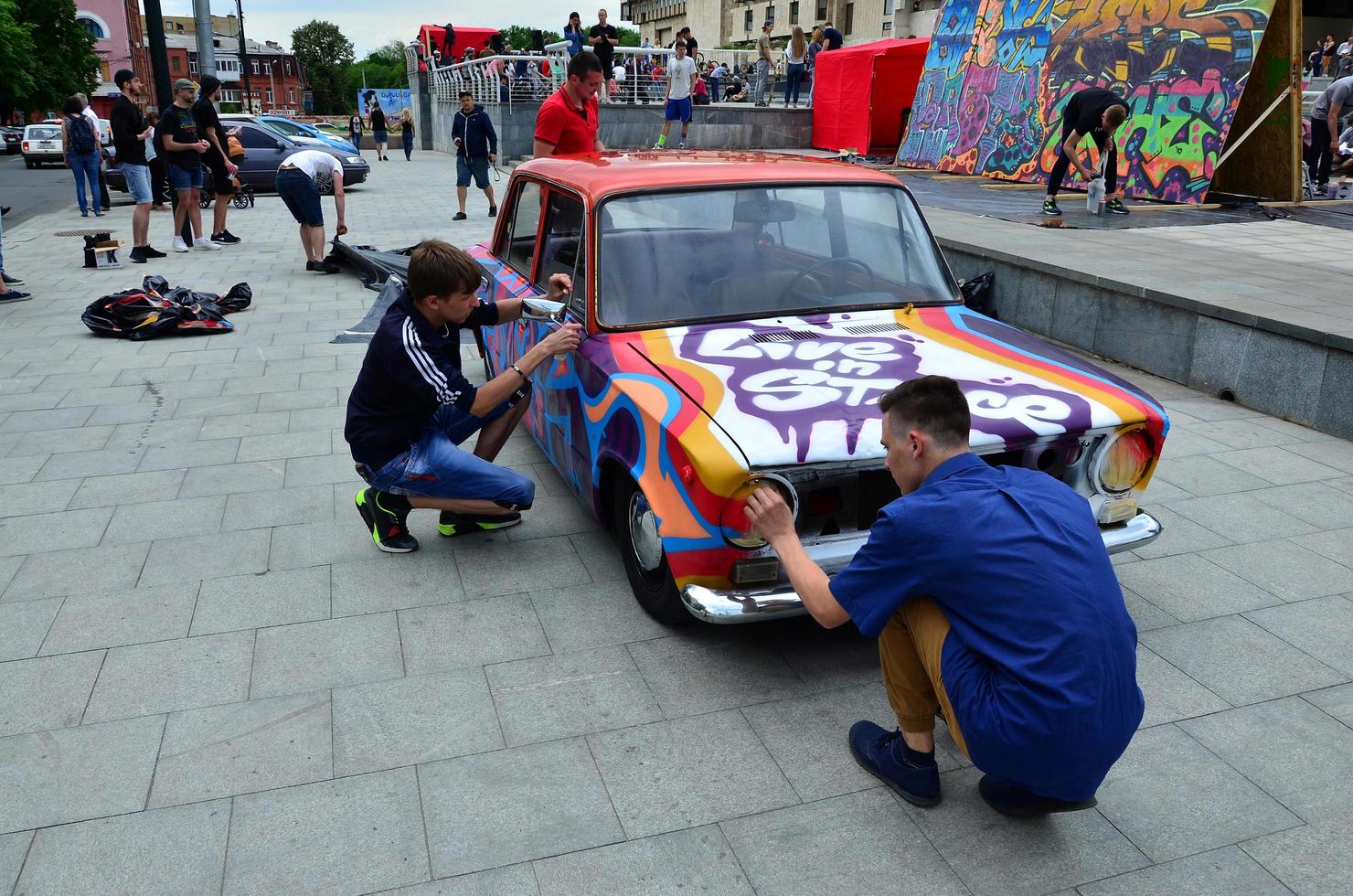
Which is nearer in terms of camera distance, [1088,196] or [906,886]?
[906,886]

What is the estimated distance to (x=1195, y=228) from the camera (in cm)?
1060

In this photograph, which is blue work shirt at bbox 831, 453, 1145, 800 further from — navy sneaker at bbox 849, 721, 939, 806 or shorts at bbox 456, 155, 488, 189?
shorts at bbox 456, 155, 488, 189

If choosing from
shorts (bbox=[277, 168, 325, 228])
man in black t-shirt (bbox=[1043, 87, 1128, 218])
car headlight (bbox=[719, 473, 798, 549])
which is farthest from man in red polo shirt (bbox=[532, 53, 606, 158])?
man in black t-shirt (bbox=[1043, 87, 1128, 218])

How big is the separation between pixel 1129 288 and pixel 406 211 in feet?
41.5

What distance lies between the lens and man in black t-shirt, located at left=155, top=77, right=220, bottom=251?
11719 millimetres

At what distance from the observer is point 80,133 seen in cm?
1509

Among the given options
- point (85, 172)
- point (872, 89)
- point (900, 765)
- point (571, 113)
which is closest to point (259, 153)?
point (85, 172)

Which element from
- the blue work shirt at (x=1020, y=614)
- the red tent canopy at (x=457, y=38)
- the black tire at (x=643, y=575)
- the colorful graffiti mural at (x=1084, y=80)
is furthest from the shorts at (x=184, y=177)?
the red tent canopy at (x=457, y=38)

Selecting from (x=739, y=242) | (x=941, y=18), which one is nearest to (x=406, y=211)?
(x=941, y=18)

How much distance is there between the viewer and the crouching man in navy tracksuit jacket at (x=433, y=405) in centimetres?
397

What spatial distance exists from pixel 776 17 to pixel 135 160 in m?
71.2

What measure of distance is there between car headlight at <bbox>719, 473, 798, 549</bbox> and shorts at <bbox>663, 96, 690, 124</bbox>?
1829 cm

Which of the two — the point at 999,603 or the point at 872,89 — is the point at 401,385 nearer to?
the point at 999,603

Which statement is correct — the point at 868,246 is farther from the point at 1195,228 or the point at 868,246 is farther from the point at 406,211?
the point at 406,211
